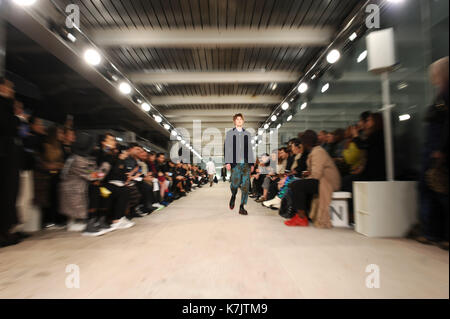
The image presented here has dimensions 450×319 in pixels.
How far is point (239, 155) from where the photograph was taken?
3520 millimetres

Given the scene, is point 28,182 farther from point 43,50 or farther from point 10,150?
point 43,50

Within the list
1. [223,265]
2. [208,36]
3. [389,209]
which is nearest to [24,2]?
[208,36]

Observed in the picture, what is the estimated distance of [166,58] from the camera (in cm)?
459

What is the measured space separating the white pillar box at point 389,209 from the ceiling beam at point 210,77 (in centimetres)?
402

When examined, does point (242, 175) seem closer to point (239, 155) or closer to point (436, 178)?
point (239, 155)

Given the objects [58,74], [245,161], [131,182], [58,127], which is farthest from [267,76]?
[58,74]

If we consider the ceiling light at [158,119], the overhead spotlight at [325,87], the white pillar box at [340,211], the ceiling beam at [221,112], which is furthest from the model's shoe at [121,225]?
the ceiling beam at [221,112]

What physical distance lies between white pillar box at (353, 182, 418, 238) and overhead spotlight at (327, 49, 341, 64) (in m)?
2.84

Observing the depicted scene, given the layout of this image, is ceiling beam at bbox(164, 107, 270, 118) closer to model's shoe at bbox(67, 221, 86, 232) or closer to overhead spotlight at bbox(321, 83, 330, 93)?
overhead spotlight at bbox(321, 83, 330, 93)

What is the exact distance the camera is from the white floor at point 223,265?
3.72 feet

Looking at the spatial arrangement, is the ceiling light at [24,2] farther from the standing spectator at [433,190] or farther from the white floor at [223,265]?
the standing spectator at [433,190]

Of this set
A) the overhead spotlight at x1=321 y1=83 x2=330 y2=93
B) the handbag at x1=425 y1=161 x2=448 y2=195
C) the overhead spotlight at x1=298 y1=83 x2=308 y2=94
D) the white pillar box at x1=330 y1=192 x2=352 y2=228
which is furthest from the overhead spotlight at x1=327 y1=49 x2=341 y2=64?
the handbag at x1=425 y1=161 x2=448 y2=195

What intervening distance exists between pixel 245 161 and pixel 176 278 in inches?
97.1

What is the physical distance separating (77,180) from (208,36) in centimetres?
319
